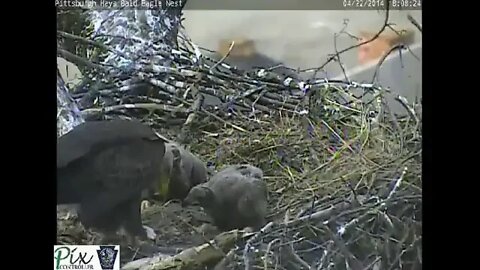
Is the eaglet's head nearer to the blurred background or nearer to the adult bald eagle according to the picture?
the adult bald eagle

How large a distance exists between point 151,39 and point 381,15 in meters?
→ 0.35

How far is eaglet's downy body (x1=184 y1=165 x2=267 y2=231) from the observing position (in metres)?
1.15

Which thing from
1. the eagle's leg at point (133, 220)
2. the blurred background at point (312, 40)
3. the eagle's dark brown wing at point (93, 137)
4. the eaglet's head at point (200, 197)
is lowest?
the eagle's leg at point (133, 220)

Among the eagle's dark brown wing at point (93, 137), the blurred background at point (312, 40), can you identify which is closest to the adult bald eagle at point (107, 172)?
the eagle's dark brown wing at point (93, 137)

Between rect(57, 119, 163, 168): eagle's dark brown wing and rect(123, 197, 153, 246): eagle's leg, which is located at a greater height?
rect(57, 119, 163, 168): eagle's dark brown wing

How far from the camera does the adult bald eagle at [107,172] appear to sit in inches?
44.8

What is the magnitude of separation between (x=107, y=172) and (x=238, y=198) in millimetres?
201

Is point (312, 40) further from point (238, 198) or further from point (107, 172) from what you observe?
point (107, 172)

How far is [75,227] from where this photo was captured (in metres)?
1.14

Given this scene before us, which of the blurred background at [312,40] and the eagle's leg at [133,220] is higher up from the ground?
the blurred background at [312,40]

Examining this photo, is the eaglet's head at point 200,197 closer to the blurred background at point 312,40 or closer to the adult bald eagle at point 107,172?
the adult bald eagle at point 107,172

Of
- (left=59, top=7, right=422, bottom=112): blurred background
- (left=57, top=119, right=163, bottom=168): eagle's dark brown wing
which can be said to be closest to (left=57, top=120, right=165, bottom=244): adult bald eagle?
(left=57, top=119, right=163, bottom=168): eagle's dark brown wing
